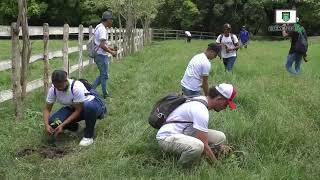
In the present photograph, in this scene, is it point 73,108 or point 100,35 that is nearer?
point 73,108

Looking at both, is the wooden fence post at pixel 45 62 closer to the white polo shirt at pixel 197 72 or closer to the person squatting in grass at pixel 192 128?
the white polo shirt at pixel 197 72

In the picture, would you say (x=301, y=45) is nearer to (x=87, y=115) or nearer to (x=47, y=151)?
(x=87, y=115)

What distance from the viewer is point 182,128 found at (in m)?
5.89

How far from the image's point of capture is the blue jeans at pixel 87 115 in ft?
23.7

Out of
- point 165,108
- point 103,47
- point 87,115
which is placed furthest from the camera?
point 103,47

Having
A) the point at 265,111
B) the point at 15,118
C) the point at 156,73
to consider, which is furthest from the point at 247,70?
the point at 15,118

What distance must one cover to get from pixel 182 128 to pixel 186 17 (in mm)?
48188

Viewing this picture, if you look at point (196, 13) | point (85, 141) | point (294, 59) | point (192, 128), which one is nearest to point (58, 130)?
point (85, 141)

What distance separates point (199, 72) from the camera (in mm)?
7980

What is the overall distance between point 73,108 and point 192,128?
7.17 feet

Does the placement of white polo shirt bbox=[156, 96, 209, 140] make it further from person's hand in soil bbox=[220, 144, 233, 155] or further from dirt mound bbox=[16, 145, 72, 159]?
dirt mound bbox=[16, 145, 72, 159]

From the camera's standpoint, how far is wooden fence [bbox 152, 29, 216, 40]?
171 ft

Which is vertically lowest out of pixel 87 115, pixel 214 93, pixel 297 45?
pixel 87 115

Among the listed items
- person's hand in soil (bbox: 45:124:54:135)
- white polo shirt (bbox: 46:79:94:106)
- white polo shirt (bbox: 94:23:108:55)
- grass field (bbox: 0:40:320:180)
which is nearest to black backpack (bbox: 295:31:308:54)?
grass field (bbox: 0:40:320:180)
